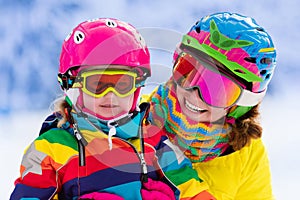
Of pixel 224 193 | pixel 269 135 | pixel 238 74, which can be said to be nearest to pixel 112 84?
pixel 238 74

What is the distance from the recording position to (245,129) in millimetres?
2992

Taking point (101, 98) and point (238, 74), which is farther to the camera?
point (238, 74)

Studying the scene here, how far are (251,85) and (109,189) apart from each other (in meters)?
0.94

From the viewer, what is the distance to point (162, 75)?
287cm

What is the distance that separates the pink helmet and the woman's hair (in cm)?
68

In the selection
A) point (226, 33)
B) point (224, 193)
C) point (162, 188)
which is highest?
point (226, 33)

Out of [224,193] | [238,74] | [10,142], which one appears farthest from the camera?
[10,142]

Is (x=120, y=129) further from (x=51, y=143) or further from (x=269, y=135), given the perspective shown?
(x=269, y=135)

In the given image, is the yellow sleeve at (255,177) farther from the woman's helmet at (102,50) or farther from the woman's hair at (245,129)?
the woman's helmet at (102,50)

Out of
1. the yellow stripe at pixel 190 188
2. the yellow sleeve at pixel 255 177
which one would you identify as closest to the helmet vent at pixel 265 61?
the yellow sleeve at pixel 255 177

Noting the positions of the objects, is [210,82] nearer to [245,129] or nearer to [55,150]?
[245,129]

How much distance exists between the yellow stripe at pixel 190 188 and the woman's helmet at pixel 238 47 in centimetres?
49

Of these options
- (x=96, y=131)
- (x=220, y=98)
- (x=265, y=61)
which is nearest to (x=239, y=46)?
(x=265, y=61)

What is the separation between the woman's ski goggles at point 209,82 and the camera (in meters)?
2.76
